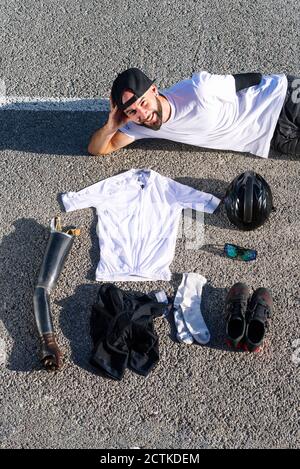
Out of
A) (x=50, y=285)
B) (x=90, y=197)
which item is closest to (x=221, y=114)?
(x=90, y=197)

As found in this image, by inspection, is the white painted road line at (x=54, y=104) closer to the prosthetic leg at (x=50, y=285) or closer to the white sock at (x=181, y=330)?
the prosthetic leg at (x=50, y=285)

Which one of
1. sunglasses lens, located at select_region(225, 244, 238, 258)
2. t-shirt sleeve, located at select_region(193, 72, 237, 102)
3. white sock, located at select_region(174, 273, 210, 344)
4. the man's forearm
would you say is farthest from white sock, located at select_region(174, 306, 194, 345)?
t-shirt sleeve, located at select_region(193, 72, 237, 102)

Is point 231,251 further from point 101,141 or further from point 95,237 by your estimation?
point 101,141

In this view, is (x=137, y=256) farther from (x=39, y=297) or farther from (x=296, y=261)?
(x=296, y=261)

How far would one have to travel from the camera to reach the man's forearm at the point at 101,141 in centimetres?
592

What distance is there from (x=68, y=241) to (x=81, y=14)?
3.24 meters

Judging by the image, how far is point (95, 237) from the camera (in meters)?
5.99

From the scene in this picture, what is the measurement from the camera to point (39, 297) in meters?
5.54

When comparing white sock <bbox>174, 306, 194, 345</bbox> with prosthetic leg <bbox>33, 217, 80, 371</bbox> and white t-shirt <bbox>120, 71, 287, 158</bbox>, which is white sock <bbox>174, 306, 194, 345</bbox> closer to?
prosthetic leg <bbox>33, 217, 80, 371</bbox>

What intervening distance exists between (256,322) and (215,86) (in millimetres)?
2149

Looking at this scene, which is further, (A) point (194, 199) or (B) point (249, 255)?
(A) point (194, 199)

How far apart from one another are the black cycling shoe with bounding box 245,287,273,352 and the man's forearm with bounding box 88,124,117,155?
2.15 metres

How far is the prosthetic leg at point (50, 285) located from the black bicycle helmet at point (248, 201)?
1.53 meters

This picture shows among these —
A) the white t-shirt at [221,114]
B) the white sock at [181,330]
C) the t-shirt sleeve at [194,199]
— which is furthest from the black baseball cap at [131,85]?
the white sock at [181,330]
